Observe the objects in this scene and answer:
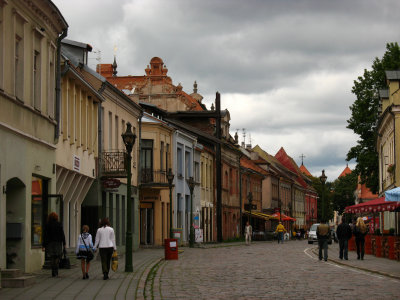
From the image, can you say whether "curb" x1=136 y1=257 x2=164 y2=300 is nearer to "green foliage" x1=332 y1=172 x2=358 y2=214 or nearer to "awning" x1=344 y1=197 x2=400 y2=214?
"awning" x1=344 y1=197 x2=400 y2=214

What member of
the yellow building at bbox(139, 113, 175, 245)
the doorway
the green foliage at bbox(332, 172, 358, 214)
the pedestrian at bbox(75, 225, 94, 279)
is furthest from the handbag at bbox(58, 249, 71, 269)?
the green foliage at bbox(332, 172, 358, 214)

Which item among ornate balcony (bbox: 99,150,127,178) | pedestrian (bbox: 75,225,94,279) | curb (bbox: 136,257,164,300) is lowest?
curb (bbox: 136,257,164,300)

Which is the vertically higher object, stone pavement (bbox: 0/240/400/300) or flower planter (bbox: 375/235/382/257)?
flower planter (bbox: 375/235/382/257)

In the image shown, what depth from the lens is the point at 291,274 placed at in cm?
2206

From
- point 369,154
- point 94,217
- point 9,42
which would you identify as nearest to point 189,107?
point 369,154

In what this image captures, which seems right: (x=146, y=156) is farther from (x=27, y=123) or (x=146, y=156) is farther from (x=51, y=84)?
(x=27, y=123)

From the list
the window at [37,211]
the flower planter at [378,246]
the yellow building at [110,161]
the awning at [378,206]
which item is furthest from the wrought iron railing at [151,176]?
the window at [37,211]

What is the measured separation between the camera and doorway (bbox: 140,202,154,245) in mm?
46719

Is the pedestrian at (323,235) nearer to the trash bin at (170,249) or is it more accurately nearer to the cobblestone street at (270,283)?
the cobblestone street at (270,283)

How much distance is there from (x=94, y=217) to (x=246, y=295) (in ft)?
56.8

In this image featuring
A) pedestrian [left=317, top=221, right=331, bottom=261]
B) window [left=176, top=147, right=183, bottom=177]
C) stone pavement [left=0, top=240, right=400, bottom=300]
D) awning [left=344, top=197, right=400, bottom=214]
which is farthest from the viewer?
window [left=176, top=147, right=183, bottom=177]

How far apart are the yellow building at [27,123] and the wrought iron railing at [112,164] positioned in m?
8.92

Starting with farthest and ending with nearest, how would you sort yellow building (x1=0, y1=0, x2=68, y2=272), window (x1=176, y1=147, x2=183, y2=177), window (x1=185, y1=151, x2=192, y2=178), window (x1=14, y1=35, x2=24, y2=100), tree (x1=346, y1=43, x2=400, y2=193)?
tree (x1=346, y1=43, x2=400, y2=193)
window (x1=185, y1=151, x2=192, y2=178)
window (x1=176, y1=147, x2=183, y2=177)
window (x1=14, y1=35, x2=24, y2=100)
yellow building (x1=0, y1=0, x2=68, y2=272)

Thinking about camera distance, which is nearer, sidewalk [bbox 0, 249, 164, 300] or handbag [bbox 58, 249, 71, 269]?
sidewalk [bbox 0, 249, 164, 300]
